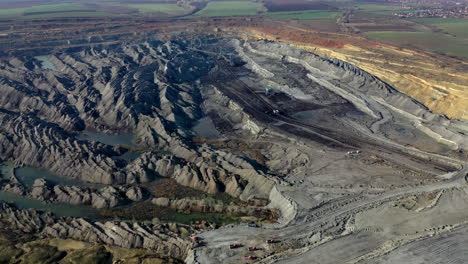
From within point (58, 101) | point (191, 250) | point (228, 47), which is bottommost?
point (191, 250)

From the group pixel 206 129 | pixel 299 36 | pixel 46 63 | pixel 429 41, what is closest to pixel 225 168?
pixel 206 129

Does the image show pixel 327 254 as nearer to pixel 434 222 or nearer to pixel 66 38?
pixel 434 222

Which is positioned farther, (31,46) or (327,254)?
(31,46)

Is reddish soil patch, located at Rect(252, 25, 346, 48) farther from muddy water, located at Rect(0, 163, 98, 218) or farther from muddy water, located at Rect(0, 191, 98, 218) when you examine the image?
muddy water, located at Rect(0, 191, 98, 218)

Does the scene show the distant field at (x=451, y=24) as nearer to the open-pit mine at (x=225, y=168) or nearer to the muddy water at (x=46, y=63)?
the open-pit mine at (x=225, y=168)

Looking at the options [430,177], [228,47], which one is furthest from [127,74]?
[430,177]

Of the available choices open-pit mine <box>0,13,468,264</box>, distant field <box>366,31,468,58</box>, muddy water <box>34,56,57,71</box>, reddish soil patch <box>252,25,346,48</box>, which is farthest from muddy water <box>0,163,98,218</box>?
distant field <box>366,31,468,58</box>
